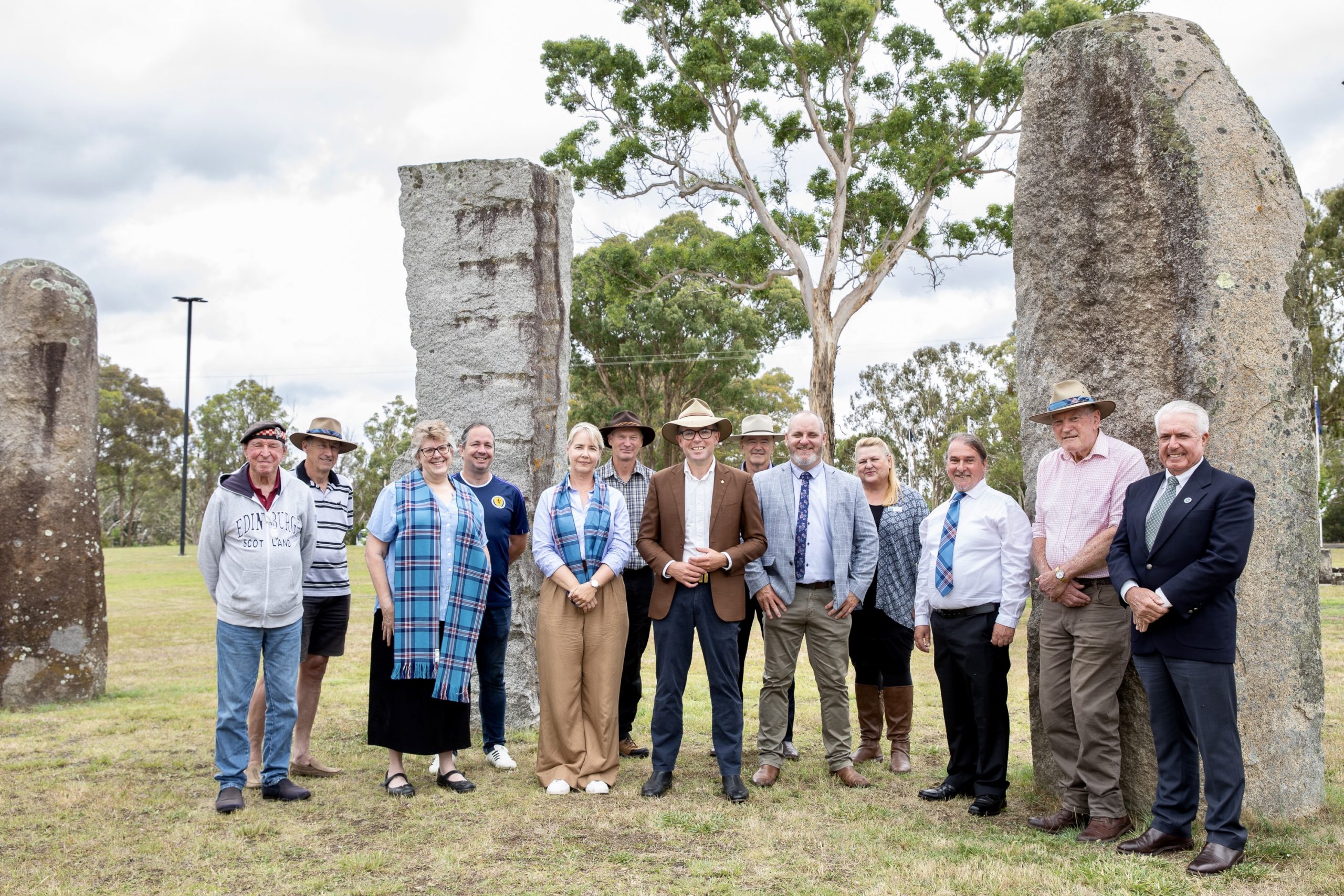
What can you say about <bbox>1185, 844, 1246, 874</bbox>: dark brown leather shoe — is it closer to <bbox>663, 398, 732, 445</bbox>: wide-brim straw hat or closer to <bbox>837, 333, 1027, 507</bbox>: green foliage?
<bbox>663, 398, 732, 445</bbox>: wide-brim straw hat

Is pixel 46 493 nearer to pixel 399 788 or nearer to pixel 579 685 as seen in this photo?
pixel 399 788

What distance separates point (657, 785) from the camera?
17.8ft

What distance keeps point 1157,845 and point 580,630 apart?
2.97m

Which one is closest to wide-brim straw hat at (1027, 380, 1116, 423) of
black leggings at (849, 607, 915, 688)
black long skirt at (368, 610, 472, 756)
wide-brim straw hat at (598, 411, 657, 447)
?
black leggings at (849, 607, 915, 688)

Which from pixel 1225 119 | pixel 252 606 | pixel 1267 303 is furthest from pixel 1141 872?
pixel 252 606

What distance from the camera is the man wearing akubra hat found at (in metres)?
6.26

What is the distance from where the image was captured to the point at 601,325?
2777 cm

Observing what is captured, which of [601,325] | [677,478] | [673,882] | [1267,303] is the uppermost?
[601,325]

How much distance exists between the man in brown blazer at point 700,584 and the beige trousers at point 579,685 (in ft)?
0.82

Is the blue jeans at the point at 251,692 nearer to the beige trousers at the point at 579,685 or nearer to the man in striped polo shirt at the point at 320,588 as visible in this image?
the man in striped polo shirt at the point at 320,588

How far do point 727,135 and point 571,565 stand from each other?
1436 cm

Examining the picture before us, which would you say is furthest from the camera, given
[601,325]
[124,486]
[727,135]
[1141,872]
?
[124,486]

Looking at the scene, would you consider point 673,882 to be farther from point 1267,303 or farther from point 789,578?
point 1267,303

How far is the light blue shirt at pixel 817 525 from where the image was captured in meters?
5.69
